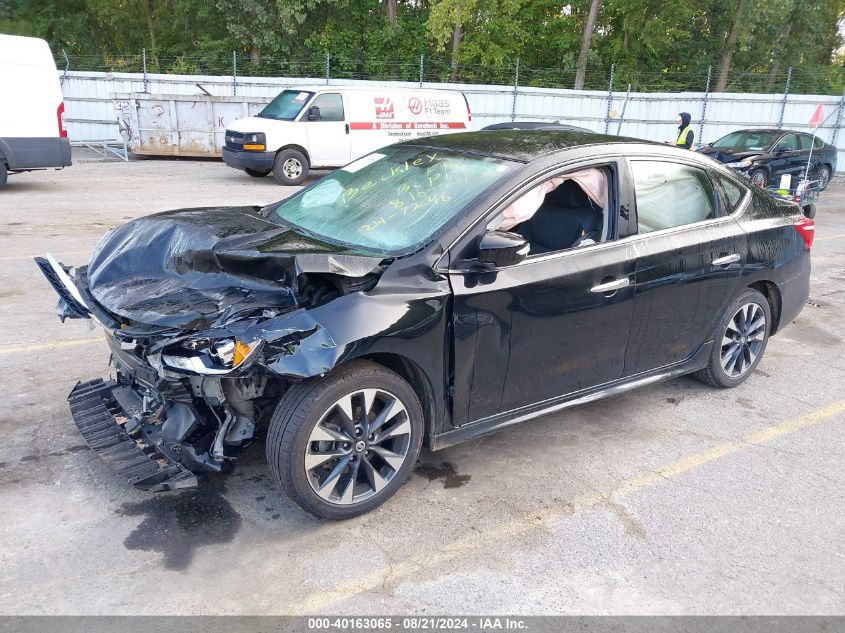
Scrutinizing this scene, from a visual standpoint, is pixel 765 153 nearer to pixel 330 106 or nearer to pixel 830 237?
pixel 830 237

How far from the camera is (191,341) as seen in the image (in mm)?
3113

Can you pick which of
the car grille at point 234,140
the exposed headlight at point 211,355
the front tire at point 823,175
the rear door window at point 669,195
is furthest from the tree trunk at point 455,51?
the exposed headlight at point 211,355

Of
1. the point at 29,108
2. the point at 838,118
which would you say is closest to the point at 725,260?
the point at 29,108

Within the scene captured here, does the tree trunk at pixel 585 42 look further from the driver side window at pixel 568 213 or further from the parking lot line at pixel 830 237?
the driver side window at pixel 568 213

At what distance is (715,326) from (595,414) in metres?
1.01

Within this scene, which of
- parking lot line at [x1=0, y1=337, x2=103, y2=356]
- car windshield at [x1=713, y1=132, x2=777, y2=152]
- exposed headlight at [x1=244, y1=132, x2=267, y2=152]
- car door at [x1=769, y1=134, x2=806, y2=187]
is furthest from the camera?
car windshield at [x1=713, y1=132, x2=777, y2=152]

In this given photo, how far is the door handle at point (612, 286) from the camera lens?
3955 millimetres

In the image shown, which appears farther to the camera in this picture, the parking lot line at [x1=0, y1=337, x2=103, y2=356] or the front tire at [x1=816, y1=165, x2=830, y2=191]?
the front tire at [x1=816, y1=165, x2=830, y2=191]

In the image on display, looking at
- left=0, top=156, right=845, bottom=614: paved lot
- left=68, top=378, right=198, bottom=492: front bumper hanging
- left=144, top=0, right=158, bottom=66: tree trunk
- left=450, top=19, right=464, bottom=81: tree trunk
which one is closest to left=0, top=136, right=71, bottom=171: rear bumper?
left=0, top=156, right=845, bottom=614: paved lot

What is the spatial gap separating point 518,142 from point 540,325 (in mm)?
1188

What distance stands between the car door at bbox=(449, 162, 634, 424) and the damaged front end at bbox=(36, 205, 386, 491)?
0.59 metres

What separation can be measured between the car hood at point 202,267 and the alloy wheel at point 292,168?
36.8 feet

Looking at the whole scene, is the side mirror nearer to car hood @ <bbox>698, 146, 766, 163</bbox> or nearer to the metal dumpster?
car hood @ <bbox>698, 146, 766, 163</bbox>

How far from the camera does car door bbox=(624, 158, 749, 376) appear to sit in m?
4.23
